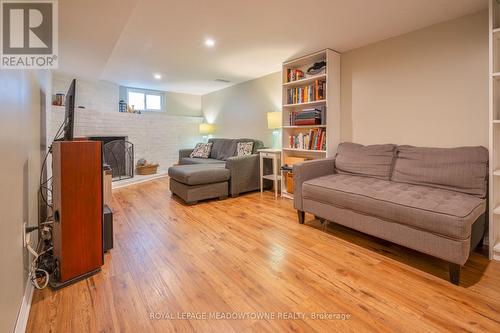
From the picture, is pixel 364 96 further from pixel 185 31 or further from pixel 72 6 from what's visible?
pixel 72 6

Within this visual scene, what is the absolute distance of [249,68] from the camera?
394cm

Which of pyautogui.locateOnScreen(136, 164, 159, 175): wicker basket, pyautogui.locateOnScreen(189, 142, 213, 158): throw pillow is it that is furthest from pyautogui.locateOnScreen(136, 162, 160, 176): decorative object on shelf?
pyautogui.locateOnScreen(189, 142, 213, 158): throw pillow

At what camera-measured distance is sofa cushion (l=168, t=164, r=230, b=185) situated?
3156 millimetres

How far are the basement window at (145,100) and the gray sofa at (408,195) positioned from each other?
15.1 feet

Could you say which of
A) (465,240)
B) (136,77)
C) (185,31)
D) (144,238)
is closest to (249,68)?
(185,31)

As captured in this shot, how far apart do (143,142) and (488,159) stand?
5.56 meters

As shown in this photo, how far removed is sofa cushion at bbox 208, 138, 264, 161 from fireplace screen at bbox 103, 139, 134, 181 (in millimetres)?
1775

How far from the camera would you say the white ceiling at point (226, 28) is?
2070 mm

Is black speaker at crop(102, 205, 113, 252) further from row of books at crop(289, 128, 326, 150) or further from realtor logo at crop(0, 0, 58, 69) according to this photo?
row of books at crop(289, 128, 326, 150)

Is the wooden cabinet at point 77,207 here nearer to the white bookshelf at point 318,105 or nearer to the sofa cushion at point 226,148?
the white bookshelf at point 318,105

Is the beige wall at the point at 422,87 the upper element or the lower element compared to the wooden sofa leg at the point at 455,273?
upper

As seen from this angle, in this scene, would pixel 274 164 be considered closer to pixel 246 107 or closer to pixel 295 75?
pixel 295 75

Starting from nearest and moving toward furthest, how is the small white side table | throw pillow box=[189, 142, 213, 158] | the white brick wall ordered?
the small white side table → the white brick wall → throw pillow box=[189, 142, 213, 158]

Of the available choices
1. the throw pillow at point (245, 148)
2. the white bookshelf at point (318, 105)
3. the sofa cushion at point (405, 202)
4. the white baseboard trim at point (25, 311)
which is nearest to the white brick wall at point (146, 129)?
the throw pillow at point (245, 148)
